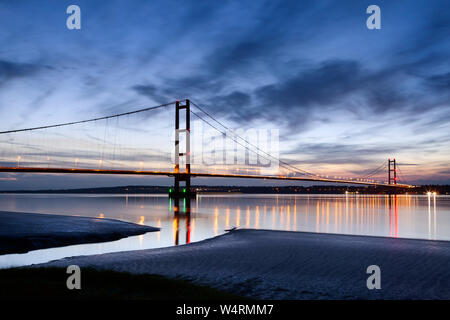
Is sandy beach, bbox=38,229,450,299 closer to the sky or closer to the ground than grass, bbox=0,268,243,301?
closer to the ground

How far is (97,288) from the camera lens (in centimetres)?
604

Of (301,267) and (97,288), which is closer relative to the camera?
(97,288)

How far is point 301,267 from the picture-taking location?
30.0 ft

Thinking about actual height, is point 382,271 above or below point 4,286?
below

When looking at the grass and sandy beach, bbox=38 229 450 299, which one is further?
sandy beach, bbox=38 229 450 299

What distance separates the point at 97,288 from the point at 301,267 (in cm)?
527

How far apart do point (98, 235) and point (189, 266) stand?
Result: 28.5 feet

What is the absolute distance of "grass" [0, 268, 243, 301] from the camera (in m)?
5.31

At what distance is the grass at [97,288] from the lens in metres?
5.31

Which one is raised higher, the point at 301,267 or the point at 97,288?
the point at 97,288

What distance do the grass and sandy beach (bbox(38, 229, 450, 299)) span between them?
1.09 meters
